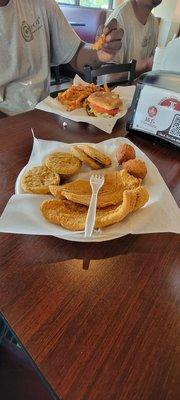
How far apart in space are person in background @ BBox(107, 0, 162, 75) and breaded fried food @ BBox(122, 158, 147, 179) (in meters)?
1.33

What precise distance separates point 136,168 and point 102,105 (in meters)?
0.42

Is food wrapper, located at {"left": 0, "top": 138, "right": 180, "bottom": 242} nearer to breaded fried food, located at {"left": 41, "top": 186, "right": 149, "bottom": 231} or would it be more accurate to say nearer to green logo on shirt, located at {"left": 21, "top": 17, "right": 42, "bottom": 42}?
breaded fried food, located at {"left": 41, "top": 186, "right": 149, "bottom": 231}

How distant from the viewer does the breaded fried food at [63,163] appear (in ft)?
1.90

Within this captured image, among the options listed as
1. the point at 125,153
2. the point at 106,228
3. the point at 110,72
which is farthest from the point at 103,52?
the point at 106,228

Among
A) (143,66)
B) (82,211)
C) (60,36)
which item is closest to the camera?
(82,211)

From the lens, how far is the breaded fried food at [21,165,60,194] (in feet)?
1.72

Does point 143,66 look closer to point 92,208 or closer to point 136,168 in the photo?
point 136,168

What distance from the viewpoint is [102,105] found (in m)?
0.88

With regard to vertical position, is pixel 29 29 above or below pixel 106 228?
above

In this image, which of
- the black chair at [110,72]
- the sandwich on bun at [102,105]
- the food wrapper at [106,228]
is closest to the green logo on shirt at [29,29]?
the black chair at [110,72]

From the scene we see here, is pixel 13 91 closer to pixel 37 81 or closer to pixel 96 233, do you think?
pixel 37 81

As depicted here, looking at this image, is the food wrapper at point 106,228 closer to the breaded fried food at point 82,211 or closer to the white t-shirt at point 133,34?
the breaded fried food at point 82,211

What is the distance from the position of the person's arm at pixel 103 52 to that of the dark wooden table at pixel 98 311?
1017 millimetres

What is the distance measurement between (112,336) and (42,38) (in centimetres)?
149
